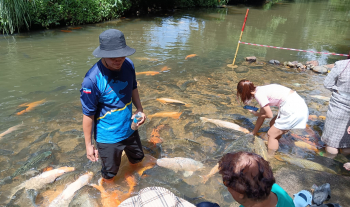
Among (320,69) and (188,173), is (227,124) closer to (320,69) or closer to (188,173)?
(188,173)

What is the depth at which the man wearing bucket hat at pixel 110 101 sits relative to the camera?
2242mm

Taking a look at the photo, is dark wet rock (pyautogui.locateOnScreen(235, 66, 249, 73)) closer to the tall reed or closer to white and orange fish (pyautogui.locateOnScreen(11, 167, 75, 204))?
white and orange fish (pyautogui.locateOnScreen(11, 167, 75, 204))

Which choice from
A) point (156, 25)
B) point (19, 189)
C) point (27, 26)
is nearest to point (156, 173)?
point (19, 189)

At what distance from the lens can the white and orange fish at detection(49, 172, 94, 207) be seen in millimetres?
2941

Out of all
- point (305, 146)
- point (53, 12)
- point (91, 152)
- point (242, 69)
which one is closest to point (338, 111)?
point (305, 146)

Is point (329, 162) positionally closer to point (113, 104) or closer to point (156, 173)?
point (156, 173)

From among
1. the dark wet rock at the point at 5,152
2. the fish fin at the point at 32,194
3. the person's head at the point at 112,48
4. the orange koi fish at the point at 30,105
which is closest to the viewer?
the person's head at the point at 112,48

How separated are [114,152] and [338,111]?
11.3ft

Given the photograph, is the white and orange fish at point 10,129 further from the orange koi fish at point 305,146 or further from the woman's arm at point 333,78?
the woman's arm at point 333,78

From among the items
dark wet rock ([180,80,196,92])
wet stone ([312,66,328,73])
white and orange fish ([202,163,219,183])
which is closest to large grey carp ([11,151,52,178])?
white and orange fish ([202,163,219,183])

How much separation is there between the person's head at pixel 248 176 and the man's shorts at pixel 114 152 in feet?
5.30

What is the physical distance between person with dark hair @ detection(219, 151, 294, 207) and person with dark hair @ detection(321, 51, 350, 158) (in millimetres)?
2855

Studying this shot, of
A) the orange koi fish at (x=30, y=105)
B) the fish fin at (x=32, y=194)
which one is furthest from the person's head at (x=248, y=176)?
the orange koi fish at (x=30, y=105)

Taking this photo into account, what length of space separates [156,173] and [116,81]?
1.71 metres
